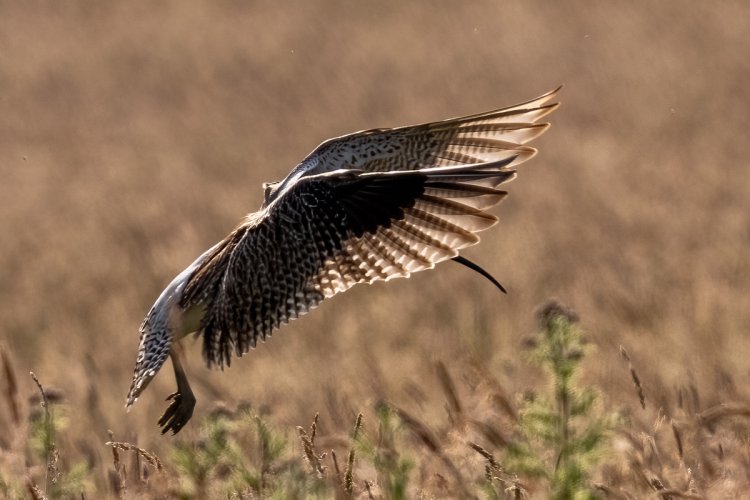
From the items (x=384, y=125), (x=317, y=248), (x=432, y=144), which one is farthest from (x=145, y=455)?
(x=384, y=125)

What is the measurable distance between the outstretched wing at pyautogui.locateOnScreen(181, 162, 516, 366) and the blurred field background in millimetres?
454

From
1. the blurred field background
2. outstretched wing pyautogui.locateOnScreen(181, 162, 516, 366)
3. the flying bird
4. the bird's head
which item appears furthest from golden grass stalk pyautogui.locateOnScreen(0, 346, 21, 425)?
outstretched wing pyautogui.locateOnScreen(181, 162, 516, 366)

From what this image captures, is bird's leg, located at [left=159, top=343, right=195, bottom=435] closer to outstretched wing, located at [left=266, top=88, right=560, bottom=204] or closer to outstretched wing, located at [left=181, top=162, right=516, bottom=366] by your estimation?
outstretched wing, located at [left=181, top=162, right=516, bottom=366]

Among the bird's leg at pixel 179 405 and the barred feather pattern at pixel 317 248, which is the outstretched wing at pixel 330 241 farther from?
the bird's leg at pixel 179 405

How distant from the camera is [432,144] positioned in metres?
7.57

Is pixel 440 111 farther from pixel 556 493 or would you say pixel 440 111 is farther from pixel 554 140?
pixel 556 493

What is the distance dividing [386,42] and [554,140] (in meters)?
7.38

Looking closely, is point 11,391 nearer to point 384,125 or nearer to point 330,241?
point 330,241

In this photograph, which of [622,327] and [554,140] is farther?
[554,140]

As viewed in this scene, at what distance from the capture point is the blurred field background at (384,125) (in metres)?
7.94

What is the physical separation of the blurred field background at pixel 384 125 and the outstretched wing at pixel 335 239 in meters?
0.45

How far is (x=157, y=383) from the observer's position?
9.74 metres

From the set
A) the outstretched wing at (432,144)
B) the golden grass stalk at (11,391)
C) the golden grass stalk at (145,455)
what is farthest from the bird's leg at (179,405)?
the golden grass stalk at (145,455)

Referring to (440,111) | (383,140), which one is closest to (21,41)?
(440,111)
